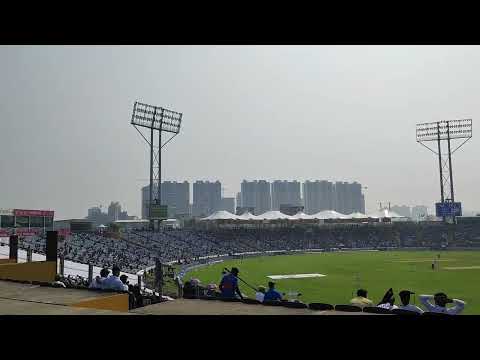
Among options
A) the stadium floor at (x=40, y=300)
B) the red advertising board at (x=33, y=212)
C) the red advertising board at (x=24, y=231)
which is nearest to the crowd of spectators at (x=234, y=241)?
the red advertising board at (x=24, y=231)

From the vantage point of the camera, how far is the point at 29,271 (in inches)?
626

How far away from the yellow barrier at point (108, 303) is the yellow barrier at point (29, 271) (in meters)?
7.55

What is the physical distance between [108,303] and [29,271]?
9.13 meters

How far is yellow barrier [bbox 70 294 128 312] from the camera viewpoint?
8.12 metres

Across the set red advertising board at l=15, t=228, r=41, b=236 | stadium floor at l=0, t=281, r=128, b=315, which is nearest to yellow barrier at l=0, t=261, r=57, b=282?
stadium floor at l=0, t=281, r=128, b=315

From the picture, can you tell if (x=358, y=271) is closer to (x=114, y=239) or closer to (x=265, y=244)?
(x=114, y=239)

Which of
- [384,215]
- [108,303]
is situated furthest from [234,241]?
[108,303]

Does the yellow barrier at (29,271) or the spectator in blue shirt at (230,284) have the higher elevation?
the spectator in blue shirt at (230,284)

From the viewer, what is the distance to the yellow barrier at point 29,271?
1530cm

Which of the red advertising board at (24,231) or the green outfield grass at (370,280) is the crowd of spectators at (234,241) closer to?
the red advertising board at (24,231)

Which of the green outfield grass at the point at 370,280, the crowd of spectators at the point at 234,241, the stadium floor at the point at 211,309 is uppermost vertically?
the stadium floor at the point at 211,309
